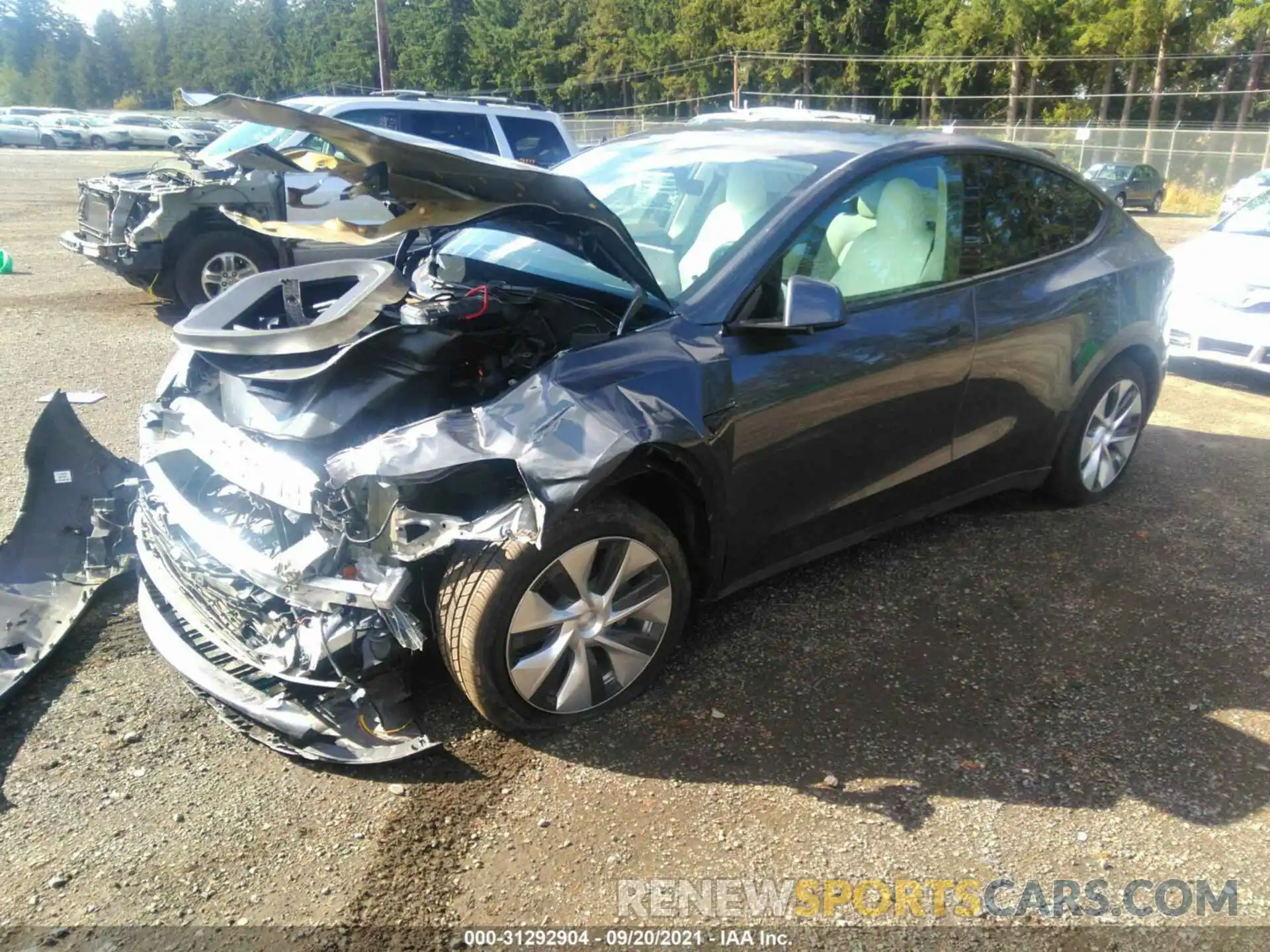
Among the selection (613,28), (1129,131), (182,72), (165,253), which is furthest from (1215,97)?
(182,72)

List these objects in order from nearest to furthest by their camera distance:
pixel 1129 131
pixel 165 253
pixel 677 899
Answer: pixel 677 899 < pixel 165 253 < pixel 1129 131

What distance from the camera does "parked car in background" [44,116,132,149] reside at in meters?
44.8

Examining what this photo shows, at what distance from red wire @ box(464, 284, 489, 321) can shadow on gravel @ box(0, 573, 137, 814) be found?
71.6 inches

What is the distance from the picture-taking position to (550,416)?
2.62 metres

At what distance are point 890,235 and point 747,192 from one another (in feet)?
1.94

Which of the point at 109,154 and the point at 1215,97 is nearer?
the point at 109,154

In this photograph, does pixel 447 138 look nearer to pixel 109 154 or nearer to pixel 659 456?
pixel 659 456

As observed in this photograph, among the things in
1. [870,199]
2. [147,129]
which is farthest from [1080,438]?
[147,129]

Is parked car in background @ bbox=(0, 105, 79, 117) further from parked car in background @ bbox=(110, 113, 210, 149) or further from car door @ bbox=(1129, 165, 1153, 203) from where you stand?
car door @ bbox=(1129, 165, 1153, 203)

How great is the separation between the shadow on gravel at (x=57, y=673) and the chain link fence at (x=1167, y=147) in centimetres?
3052

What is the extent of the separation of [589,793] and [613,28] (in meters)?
77.0

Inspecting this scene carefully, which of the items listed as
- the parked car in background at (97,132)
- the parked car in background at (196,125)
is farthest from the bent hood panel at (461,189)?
the parked car in background at (97,132)

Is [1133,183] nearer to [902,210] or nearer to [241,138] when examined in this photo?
[241,138]

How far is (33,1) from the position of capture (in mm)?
105562
